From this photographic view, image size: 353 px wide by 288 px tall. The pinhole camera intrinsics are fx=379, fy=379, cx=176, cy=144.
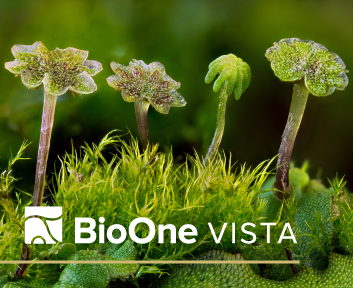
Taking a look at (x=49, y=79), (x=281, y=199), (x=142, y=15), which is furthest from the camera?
(x=142, y=15)

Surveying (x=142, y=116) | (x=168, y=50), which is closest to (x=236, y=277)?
(x=142, y=116)

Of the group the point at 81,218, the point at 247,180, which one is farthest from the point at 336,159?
the point at 81,218

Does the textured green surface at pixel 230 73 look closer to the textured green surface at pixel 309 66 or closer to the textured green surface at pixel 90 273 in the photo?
the textured green surface at pixel 309 66

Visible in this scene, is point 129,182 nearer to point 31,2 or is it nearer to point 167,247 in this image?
point 167,247

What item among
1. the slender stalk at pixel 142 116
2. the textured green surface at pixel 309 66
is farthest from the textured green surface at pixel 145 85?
the textured green surface at pixel 309 66

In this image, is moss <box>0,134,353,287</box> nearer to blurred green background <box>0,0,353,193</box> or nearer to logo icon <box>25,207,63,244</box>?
logo icon <box>25,207,63,244</box>

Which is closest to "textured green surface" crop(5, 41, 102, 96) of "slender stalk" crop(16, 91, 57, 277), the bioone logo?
"slender stalk" crop(16, 91, 57, 277)
